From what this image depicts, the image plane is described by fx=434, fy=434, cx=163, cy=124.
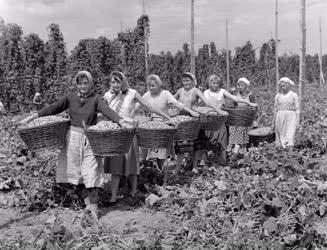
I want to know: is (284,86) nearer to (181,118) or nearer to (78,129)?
(181,118)

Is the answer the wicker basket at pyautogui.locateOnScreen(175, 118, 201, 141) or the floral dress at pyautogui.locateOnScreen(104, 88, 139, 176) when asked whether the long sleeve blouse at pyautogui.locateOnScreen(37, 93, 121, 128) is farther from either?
the wicker basket at pyautogui.locateOnScreen(175, 118, 201, 141)

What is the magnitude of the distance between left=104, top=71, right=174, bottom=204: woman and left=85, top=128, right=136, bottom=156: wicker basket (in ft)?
1.88

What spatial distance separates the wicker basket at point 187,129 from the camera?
489 centimetres

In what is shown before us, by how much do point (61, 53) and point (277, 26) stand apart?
933cm

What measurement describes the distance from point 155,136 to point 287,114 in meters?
2.92

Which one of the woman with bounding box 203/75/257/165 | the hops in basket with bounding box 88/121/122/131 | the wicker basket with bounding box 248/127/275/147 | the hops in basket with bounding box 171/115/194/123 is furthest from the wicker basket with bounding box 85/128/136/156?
the wicker basket with bounding box 248/127/275/147

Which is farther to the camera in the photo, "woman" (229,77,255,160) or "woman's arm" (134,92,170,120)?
"woman" (229,77,255,160)

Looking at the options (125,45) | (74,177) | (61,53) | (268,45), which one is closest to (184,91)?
(74,177)

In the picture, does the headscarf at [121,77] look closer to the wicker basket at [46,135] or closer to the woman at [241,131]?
the wicker basket at [46,135]

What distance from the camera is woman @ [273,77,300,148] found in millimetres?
6496

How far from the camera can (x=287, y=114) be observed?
21.5ft

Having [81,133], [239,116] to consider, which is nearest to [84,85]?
[81,133]

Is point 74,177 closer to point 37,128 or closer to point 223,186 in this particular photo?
point 37,128

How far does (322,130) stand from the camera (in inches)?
321
